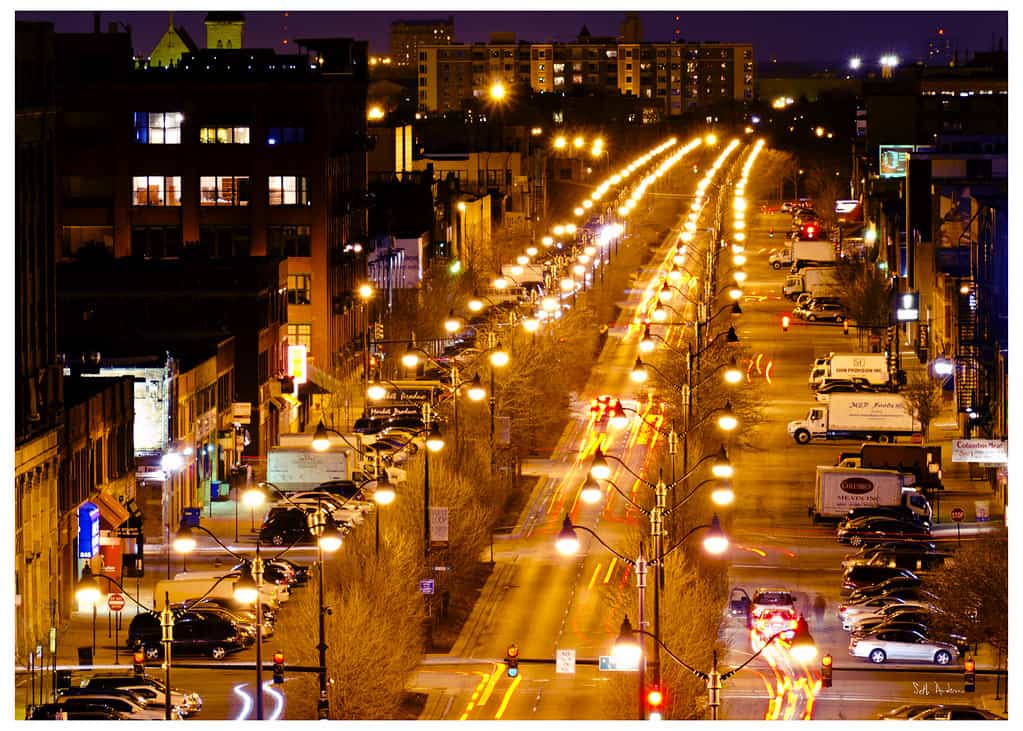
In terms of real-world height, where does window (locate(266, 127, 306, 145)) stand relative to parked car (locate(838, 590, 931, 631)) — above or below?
above

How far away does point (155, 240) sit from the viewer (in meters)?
117

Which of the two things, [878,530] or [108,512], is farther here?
[878,530]

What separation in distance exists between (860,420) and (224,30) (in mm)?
106893

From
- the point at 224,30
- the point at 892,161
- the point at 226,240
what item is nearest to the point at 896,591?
the point at 226,240

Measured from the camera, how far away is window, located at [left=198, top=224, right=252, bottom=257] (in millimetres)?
114875

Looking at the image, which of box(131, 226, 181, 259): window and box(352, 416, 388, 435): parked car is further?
box(131, 226, 181, 259): window

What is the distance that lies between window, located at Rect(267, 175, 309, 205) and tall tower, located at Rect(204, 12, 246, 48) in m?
69.8

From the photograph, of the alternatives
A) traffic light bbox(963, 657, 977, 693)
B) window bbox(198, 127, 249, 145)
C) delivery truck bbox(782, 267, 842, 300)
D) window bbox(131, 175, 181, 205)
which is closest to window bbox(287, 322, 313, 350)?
window bbox(131, 175, 181, 205)

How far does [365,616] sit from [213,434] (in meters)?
37.6

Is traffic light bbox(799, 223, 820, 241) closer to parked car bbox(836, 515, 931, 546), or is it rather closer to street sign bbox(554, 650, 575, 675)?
parked car bbox(836, 515, 931, 546)

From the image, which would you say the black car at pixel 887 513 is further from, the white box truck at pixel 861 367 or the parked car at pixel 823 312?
the parked car at pixel 823 312

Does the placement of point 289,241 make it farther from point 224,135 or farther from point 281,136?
point 224,135

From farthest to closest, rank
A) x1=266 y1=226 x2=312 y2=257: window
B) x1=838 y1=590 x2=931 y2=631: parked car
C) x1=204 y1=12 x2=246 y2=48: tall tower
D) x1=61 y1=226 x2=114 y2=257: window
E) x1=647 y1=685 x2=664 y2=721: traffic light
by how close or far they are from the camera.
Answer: x1=204 y1=12 x2=246 y2=48: tall tower → x1=61 y1=226 x2=114 y2=257: window → x1=266 y1=226 x2=312 y2=257: window → x1=838 y1=590 x2=931 y2=631: parked car → x1=647 y1=685 x2=664 y2=721: traffic light
